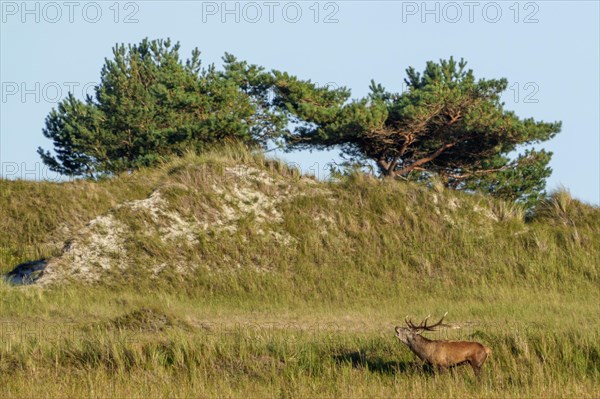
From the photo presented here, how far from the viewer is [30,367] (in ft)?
48.2

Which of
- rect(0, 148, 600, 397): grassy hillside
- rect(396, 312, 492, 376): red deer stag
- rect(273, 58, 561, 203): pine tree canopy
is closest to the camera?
rect(396, 312, 492, 376): red deer stag

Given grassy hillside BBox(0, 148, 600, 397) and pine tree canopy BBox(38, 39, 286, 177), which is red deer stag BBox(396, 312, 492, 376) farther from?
pine tree canopy BBox(38, 39, 286, 177)

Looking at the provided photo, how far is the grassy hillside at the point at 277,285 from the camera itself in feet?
47.7

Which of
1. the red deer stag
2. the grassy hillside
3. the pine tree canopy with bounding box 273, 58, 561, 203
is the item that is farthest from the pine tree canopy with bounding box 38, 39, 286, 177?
the red deer stag

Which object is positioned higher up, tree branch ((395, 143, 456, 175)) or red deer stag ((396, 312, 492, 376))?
tree branch ((395, 143, 456, 175))

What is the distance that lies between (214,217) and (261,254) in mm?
2008

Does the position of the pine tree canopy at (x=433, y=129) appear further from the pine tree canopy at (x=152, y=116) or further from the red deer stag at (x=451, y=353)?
the red deer stag at (x=451, y=353)

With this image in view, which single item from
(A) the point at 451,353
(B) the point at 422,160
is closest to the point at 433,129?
(B) the point at 422,160

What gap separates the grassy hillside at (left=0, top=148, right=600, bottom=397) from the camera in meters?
14.5

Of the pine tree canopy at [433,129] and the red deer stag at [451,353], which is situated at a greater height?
the pine tree canopy at [433,129]

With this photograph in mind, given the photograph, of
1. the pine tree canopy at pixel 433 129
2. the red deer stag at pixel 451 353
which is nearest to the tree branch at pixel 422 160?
the pine tree canopy at pixel 433 129

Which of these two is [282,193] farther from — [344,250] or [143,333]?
[143,333]

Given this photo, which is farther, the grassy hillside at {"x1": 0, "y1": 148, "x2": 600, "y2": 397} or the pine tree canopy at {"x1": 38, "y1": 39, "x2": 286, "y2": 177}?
the pine tree canopy at {"x1": 38, "y1": 39, "x2": 286, "y2": 177}

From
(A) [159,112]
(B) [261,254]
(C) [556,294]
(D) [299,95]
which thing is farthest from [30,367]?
(A) [159,112]
